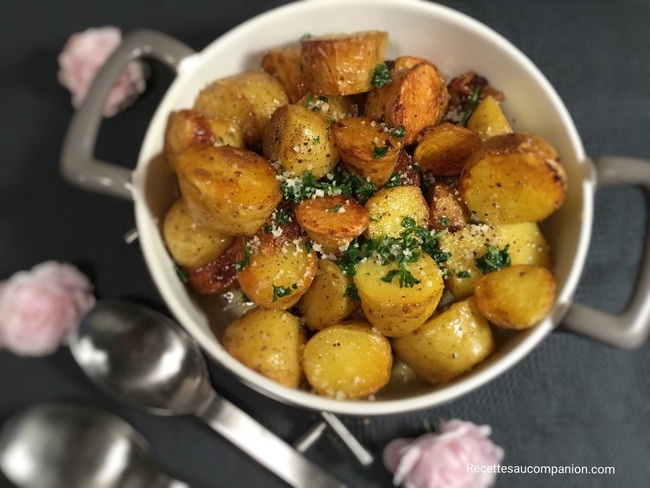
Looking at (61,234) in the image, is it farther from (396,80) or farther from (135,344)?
(396,80)

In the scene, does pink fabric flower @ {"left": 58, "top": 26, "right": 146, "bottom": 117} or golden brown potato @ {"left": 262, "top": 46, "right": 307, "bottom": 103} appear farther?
pink fabric flower @ {"left": 58, "top": 26, "right": 146, "bottom": 117}

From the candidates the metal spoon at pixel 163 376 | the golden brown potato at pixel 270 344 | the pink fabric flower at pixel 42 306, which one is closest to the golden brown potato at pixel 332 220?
the golden brown potato at pixel 270 344

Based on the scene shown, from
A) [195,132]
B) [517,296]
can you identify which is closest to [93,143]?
[195,132]

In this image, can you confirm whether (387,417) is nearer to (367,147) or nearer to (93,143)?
(367,147)

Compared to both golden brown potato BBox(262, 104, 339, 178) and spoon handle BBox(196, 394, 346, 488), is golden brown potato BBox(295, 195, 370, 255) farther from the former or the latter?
spoon handle BBox(196, 394, 346, 488)

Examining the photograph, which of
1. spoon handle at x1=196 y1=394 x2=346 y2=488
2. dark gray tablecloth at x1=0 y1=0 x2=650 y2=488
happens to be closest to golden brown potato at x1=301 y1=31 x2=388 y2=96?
dark gray tablecloth at x1=0 y1=0 x2=650 y2=488

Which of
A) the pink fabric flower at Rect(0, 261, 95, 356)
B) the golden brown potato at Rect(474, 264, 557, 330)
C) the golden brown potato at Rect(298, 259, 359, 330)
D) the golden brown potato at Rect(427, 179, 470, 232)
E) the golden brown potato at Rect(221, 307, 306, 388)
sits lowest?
the pink fabric flower at Rect(0, 261, 95, 356)
